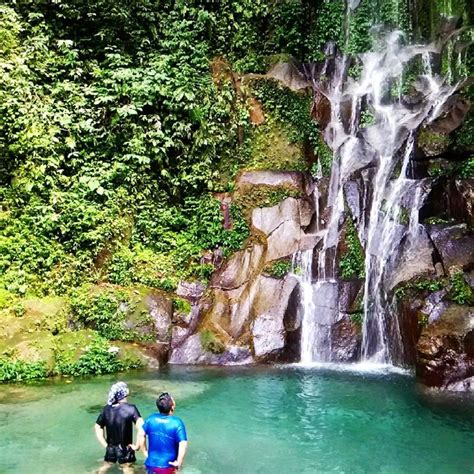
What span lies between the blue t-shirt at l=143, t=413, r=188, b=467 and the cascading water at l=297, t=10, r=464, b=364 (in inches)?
327

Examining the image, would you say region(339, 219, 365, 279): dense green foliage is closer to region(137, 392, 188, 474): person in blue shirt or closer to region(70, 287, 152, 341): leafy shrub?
region(70, 287, 152, 341): leafy shrub

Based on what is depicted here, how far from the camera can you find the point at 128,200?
1628cm

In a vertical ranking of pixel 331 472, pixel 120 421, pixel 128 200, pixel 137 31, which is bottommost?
pixel 331 472

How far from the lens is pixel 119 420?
7.05 metres

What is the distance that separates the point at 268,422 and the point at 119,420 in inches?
153

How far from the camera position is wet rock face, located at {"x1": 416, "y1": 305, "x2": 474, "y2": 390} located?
11719mm

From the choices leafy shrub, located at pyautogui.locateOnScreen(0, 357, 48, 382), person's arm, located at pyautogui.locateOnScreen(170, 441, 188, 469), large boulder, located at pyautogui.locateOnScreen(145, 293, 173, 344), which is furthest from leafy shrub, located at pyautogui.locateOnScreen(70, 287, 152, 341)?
person's arm, located at pyautogui.locateOnScreen(170, 441, 188, 469)

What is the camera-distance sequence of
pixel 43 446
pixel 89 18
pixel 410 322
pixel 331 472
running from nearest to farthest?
pixel 331 472 → pixel 43 446 → pixel 410 322 → pixel 89 18

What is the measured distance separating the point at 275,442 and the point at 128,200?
8.85m

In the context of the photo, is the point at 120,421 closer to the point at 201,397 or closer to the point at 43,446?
the point at 43,446

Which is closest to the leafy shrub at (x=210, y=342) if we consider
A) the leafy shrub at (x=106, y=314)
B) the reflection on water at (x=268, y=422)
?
the reflection on water at (x=268, y=422)

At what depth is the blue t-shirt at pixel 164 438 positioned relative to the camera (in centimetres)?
630

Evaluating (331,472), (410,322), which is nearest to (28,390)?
(331,472)

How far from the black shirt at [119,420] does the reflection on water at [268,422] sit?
24.1 inches
